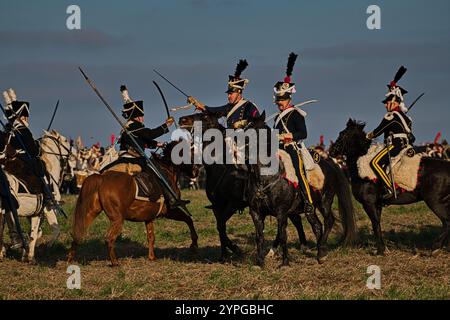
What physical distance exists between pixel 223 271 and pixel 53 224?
206 inches

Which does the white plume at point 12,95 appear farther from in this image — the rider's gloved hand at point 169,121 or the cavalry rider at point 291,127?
the cavalry rider at point 291,127

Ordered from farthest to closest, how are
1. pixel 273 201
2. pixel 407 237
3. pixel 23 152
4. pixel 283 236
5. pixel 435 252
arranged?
pixel 407 237, pixel 23 152, pixel 435 252, pixel 283 236, pixel 273 201

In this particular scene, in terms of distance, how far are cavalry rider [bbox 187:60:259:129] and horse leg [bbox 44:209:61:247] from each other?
14.0 ft

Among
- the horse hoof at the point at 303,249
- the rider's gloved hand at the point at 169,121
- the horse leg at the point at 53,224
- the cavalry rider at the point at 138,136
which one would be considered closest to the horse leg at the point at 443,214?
the horse hoof at the point at 303,249

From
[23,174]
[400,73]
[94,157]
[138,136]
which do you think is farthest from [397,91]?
[94,157]

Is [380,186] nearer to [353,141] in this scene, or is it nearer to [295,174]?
[353,141]

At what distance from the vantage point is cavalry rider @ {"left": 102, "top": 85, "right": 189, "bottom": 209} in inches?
620

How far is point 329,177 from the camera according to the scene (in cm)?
1584

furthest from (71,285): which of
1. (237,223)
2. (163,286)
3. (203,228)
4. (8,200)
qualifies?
(237,223)

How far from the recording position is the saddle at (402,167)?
639 inches

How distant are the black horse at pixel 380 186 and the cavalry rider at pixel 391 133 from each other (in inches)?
9.3

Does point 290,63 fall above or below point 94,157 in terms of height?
above

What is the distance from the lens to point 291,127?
1469 centimetres
